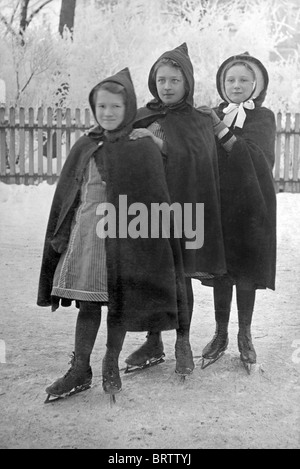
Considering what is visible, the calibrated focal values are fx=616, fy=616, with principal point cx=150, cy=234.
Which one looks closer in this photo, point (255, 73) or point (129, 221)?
point (129, 221)

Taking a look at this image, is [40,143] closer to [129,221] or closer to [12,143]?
[12,143]

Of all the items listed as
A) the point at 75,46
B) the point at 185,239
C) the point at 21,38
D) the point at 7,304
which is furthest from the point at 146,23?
the point at 185,239

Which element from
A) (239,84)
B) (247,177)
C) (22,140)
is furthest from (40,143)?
(247,177)

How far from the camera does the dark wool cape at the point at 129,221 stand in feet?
8.97

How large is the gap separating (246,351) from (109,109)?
1.48 meters

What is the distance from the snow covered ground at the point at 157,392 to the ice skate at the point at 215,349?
4 centimetres

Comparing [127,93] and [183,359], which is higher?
[127,93]

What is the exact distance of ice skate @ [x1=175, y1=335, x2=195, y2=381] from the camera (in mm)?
3078

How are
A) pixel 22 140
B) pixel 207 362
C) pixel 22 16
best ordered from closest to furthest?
1. pixel 207 362
2. pixel 22 16
3. pixel 22 140

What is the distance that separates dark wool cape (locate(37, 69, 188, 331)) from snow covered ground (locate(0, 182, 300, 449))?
0.37 meters

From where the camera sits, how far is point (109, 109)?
271 cm

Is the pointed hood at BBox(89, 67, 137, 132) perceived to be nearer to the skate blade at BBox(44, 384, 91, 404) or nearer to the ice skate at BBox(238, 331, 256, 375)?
the skate blade at BBox(44, 384, 91, 404)

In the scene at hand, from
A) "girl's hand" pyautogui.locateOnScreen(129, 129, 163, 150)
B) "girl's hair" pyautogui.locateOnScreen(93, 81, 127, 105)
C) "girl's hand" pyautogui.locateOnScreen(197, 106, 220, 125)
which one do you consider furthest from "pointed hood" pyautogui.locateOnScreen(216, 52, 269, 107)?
"girl's hair" pyautogui.locateOnScreen(93, 81, 127, 105)

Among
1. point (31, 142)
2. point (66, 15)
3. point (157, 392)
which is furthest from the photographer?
point (31, 142)
